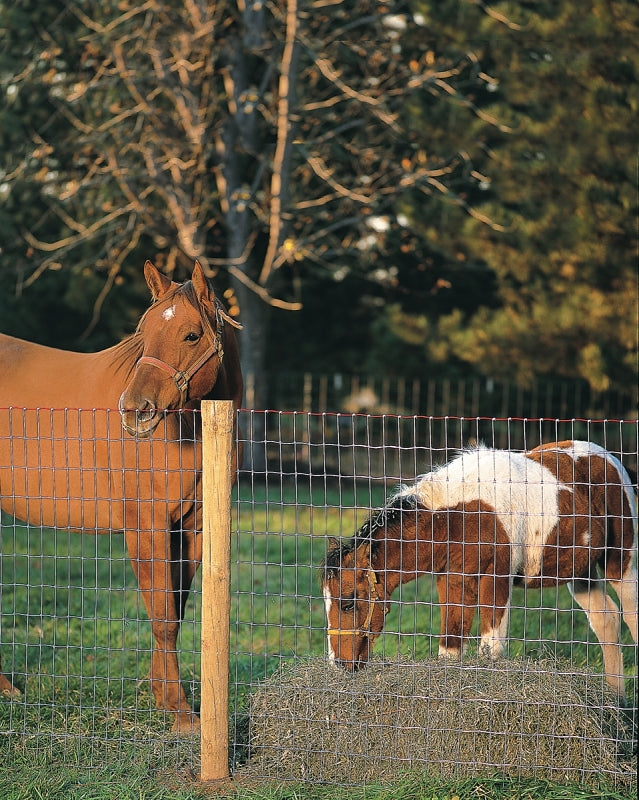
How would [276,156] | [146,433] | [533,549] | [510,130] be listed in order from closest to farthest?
[146,433], [533,549], [510,130], [276,156]

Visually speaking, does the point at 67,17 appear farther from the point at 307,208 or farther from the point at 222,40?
the point at 307,208

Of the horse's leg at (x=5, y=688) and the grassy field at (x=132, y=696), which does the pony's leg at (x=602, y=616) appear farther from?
the horse's leg at (x=5, y=688)

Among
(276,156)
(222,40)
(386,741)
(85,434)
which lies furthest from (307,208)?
(386,741)

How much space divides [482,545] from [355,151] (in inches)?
448

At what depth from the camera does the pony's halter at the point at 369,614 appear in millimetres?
5172

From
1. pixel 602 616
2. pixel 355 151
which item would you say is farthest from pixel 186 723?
pixel 355 151

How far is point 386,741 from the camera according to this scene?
479cm

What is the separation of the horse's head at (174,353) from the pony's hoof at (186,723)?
1420 mm

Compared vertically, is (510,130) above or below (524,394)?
above

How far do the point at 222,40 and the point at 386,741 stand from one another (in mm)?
13666

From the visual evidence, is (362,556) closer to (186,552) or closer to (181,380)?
(186,552)

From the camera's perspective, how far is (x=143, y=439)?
5637 millimetres

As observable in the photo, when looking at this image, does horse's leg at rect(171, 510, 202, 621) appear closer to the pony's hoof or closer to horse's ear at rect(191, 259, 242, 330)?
the pony's hoof

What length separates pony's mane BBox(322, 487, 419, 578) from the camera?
531 cm
